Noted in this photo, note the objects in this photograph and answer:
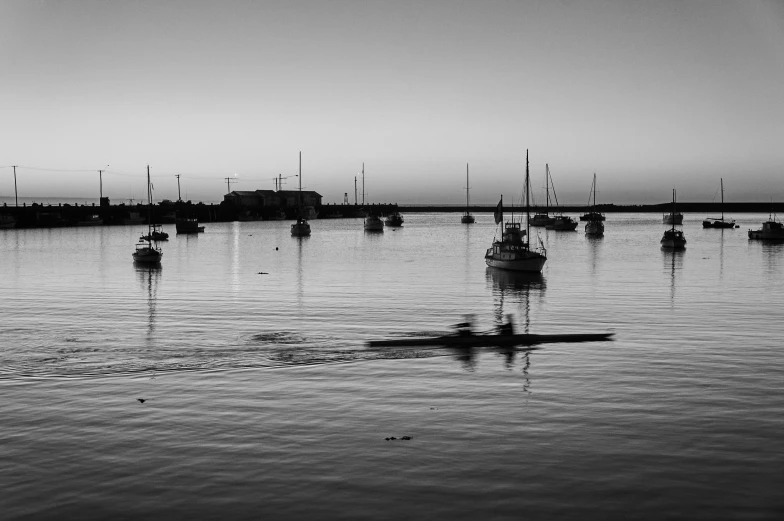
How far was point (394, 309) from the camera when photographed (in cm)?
4459

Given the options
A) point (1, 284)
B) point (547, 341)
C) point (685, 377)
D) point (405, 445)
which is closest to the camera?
point (405, 445)

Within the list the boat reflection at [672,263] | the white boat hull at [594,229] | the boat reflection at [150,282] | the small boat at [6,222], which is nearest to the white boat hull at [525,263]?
the boat reflection at [672,263]

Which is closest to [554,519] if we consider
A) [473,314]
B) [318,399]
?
[318,399]

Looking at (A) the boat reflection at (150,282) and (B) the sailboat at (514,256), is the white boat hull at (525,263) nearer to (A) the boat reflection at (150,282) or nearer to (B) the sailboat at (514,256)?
(B) the sailboat at (514,256)

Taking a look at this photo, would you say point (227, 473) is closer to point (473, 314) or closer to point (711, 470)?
point (711, 470)

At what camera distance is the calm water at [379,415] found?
14.2 metres

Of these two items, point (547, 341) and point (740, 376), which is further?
point (547, 341)

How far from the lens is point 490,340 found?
1219 inches

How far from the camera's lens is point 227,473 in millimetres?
15398

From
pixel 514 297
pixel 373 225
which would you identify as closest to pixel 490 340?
pixel 514 297

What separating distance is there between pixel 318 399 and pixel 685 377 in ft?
38.3

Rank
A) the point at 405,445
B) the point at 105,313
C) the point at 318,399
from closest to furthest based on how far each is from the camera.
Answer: the point at 405,445 → the point at 318,399 → the point at 105,313

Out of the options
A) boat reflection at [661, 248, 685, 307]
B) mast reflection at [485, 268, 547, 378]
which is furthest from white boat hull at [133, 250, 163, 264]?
boat reflection at [661, 248, 685, 307]

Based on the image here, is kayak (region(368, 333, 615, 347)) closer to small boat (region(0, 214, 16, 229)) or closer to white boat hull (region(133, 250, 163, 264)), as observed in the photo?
white boat hull (region(133, 250, 163, 264))
